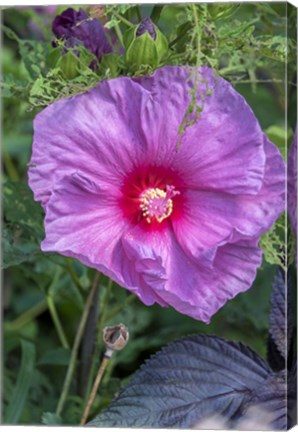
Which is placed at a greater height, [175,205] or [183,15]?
[183,15]

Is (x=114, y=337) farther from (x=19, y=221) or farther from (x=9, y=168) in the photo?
(x=9, y=168)

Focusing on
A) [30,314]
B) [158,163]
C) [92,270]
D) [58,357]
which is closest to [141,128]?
[158,163]

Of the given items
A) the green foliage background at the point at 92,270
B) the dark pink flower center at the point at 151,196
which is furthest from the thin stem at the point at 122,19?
the dark pink flower center at the point at 151,196

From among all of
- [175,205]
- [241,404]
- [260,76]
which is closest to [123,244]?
[175,205]

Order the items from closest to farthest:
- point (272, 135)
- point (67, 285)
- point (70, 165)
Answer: point (70, 165)
point (272, 135)
point (67, 285)

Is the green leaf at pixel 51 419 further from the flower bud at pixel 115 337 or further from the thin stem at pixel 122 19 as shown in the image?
the thin stem at pixel 122 19

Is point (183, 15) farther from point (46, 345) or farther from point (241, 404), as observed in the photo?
point (46, 345)

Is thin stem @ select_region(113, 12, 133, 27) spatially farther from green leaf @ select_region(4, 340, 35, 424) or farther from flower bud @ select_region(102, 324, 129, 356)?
green leaf @ select_region(4, 340, 35, 424)

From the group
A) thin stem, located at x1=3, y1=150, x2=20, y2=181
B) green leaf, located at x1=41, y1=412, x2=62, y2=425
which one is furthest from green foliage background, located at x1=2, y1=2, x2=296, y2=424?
thin stem, located at x1=3, y1=150, x2=20, y2=181
